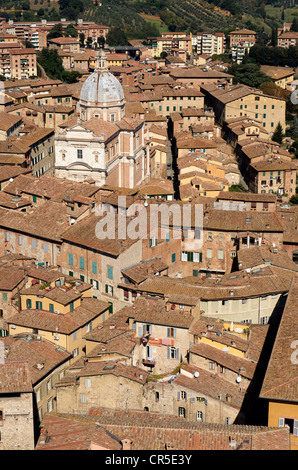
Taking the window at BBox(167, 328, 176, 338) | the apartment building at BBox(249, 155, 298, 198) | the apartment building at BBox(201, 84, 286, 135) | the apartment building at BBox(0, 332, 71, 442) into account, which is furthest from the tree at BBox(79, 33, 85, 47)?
the window at BBox(167, 328, 176, 338)

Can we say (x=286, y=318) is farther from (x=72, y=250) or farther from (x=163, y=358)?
(x=72, y=250)

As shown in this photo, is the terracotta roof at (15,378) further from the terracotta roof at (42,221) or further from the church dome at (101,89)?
the church dome at (101,89)

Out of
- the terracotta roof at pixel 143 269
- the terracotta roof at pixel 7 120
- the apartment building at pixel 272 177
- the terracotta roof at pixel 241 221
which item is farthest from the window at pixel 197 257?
the terracotta roof at pixel 7 120

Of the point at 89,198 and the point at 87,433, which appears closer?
the point at 87,433

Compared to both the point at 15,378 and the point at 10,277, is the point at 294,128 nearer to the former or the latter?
the point at 10,277

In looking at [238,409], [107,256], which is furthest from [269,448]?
[107,256]

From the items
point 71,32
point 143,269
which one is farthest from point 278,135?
point 71,32

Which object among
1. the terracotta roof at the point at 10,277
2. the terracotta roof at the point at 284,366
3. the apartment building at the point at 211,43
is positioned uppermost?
the terracotta roof at the point at 284,366
